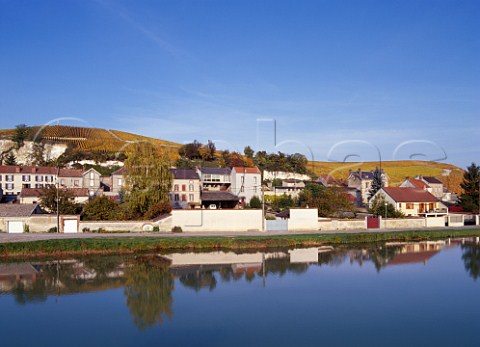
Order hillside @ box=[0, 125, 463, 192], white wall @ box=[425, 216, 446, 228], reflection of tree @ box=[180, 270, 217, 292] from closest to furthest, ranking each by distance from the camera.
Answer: reflection of tree @ box=[180, 270, 217, 292]
white wall @ box=[425, 216, 446, 228]
hillside @ box=[0, 125, 463, 192]

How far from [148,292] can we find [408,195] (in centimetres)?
4242

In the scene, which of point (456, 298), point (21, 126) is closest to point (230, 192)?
point (456, 298)

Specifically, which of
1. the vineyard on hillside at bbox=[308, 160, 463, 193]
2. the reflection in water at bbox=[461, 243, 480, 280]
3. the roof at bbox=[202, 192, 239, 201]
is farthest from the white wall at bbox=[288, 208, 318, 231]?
the vineyard on hillside at bbox=[308, 160, 463, 193]

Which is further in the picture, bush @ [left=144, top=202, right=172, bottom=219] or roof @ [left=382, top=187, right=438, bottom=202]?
roof @ [left=382, top=187, right=438, bottom=202]

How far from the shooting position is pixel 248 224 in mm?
40781

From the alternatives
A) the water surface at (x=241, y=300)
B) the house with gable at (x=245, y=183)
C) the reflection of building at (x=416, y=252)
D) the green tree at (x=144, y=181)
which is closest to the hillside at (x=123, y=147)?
the house with gable at (x=245, y=183)

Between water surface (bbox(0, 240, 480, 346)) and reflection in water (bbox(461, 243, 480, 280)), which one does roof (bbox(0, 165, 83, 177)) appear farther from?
reflection in water (bbox(461, 243, 480, 280))

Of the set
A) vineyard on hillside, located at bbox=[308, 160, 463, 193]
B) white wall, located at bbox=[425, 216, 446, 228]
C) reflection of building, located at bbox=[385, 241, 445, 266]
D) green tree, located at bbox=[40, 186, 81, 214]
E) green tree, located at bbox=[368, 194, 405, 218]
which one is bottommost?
reflection of building, located at bbox=[385, 241, 445, 266]

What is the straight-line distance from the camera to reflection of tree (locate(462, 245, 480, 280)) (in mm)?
25844

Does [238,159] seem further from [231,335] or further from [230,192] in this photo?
[231,335]

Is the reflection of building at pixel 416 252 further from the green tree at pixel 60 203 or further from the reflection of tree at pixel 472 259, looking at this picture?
the green tree at pixel 60 203

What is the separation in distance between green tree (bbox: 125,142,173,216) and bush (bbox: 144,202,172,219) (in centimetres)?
96

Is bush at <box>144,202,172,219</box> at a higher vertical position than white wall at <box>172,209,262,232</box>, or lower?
higher

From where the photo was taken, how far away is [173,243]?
3291 cm
